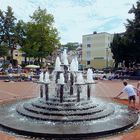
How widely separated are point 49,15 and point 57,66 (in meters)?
37.1

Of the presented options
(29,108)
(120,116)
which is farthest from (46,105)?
(120,116)

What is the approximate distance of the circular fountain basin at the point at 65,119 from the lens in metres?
9.34

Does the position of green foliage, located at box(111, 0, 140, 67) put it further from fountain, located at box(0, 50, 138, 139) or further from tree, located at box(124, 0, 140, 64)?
fountain, located at box(0, 50, 138, 139)

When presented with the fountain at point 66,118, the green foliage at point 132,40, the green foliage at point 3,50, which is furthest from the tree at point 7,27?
the fountain at point 66,118

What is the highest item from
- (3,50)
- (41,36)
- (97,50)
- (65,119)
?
(41,36)

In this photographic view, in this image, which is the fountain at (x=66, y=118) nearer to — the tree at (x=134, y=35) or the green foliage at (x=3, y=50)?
the tree at (x=134, y=35)

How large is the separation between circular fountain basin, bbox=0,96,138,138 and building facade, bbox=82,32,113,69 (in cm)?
6825

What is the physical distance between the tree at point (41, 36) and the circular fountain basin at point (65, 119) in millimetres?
37181

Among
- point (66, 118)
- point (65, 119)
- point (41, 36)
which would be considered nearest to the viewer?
point (65, 119)

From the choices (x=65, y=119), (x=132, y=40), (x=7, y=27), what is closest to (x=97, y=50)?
(x=7, y=27)

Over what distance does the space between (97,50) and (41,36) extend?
37.3m

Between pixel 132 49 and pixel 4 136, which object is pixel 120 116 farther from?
pixel 132 49

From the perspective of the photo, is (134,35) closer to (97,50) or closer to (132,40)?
(132,40)

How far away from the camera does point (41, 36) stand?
50375 millimetres
